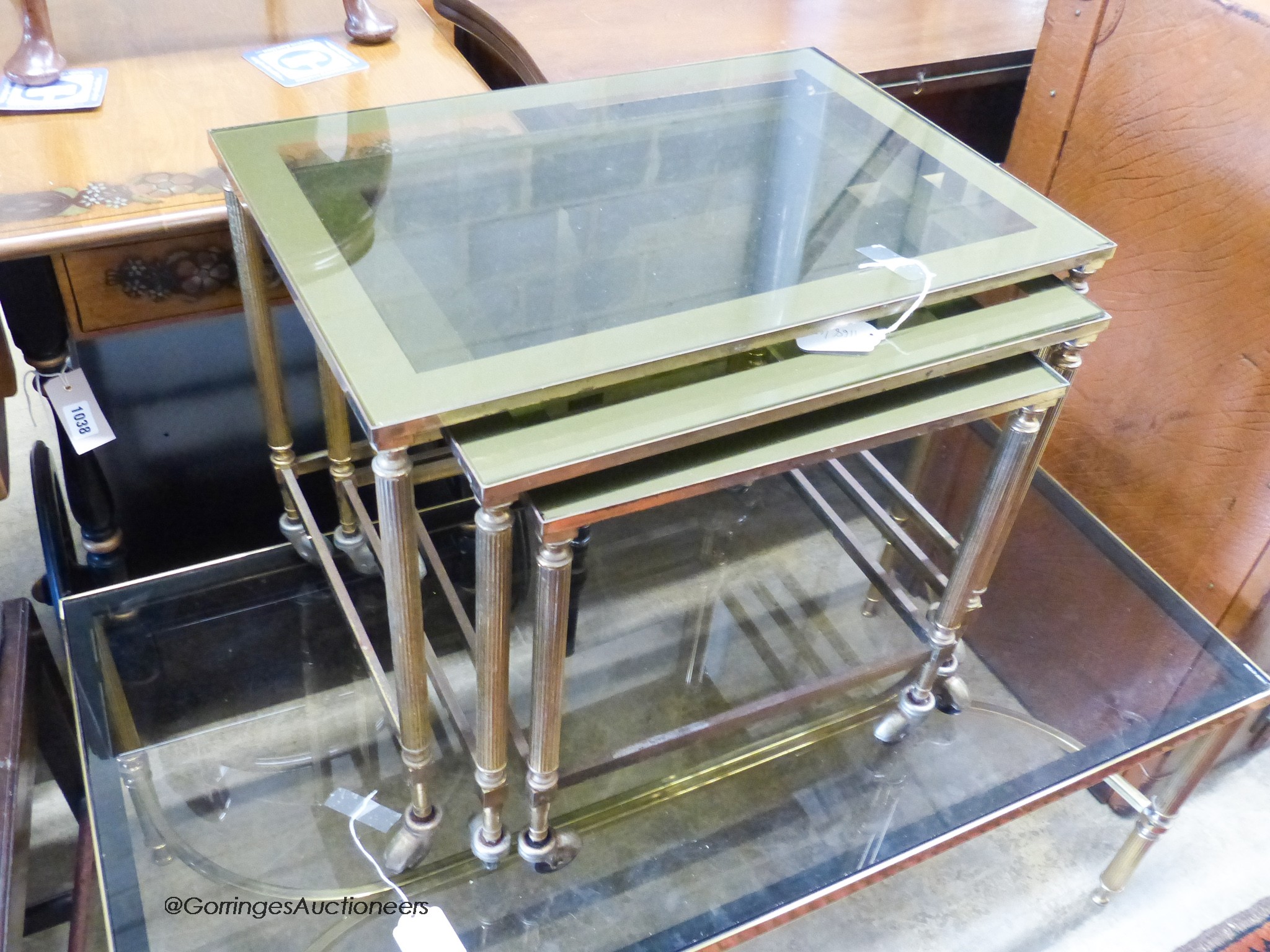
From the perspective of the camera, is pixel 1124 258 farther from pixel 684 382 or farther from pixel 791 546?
pixel 684 382

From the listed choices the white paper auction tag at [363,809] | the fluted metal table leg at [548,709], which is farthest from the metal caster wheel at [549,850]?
the white paper auction tag at [363,809]

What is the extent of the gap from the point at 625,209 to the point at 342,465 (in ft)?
1.18

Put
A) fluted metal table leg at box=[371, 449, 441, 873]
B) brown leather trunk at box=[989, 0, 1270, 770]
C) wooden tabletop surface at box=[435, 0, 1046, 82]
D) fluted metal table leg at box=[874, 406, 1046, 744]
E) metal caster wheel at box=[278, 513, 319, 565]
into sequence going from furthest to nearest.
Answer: wooden tabletop surface at box=[435, 0, 1046, 82]
metal caster wheel at box=[278, 513, 319, 565]
brown leather trunk at box=[989, 0, 1270, 770]
fluted metal table leg at box=[874, 406, 1046, 744]
fluted metal table leg at box=[371, 449, 441, 873]

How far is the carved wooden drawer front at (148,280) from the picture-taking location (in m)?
0.79

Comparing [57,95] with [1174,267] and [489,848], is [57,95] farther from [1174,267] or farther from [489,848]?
[1174,267]

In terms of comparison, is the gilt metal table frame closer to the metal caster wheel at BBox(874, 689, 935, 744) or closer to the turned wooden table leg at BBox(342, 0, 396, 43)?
the metal caster wheel at BBox(874, 689, 935, 744)

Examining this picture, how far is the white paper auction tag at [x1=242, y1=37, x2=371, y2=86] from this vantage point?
0.94m

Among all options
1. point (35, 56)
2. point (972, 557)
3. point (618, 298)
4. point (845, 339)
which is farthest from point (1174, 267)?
point (35, 56)

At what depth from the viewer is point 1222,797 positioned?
1216 millimetres

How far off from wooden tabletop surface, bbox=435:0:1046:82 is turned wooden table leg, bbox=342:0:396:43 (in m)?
0.14

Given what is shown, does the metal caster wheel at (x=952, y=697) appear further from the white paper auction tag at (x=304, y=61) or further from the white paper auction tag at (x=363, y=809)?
the white paper auction tag at (x=304, y=61)

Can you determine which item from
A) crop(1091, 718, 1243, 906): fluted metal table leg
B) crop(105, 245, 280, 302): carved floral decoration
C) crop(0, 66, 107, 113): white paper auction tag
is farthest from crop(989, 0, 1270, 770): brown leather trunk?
crop(0, 66, 107, 113): white paper auction tag

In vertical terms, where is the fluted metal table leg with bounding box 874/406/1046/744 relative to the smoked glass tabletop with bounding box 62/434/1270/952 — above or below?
above
